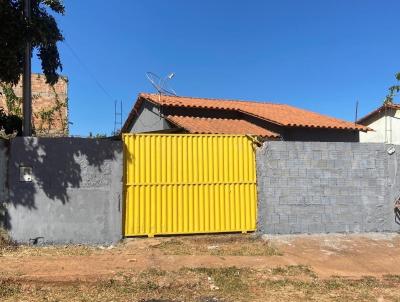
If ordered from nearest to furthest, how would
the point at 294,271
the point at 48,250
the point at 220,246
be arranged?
the point at 294,271, the point at 48,250, the point at 220,246

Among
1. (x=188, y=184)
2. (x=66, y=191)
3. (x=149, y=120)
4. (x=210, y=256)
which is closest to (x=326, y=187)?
(x=188, y=184)

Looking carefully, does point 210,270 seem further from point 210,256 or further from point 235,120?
point 235,120

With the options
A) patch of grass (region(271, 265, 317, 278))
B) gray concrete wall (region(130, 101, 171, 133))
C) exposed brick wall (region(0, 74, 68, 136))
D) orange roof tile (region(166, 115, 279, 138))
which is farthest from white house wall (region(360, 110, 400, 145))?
patch of grass (region(271, 265, 317, 278))

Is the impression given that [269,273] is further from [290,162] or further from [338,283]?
[290,162]

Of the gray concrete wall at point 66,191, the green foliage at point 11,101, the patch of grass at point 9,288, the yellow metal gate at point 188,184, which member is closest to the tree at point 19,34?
the gray concrete wall at point 66,191

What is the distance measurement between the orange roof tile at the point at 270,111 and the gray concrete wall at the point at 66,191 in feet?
27.8

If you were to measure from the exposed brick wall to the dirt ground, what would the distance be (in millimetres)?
→ 13576

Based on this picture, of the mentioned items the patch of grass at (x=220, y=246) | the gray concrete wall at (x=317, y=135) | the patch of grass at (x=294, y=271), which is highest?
the gray concrete wall at (x=317, y=135)

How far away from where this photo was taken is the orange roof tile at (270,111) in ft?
56.9

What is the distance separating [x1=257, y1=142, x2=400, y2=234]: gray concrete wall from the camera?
33.3ft

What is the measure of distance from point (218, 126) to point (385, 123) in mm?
10878

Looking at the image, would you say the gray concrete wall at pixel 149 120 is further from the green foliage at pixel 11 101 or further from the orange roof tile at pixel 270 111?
the green foliage at pixel 11 101

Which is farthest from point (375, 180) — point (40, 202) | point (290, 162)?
point (40, 202)

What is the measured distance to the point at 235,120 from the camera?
1919 centimetres
